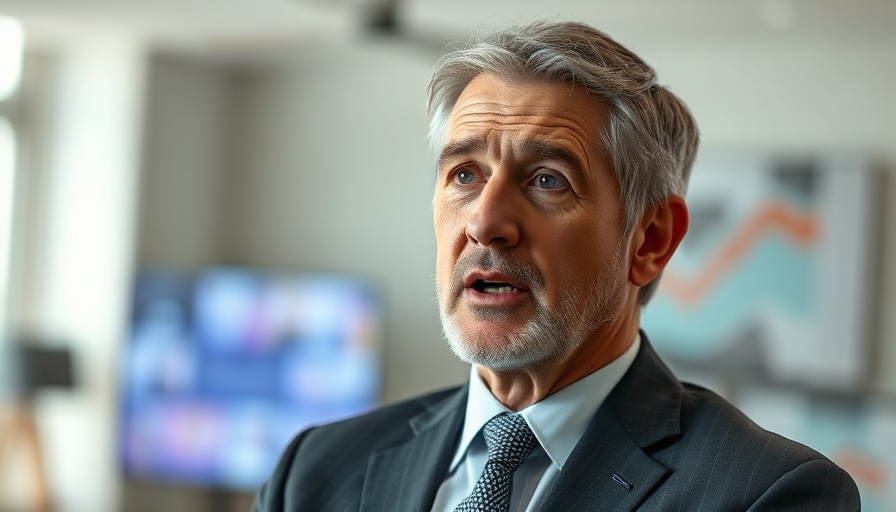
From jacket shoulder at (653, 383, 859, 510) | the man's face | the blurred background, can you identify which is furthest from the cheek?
the blurred background

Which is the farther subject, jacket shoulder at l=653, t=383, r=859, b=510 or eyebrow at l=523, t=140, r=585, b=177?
eyebrow at l=523, t=140, r=585, b=177

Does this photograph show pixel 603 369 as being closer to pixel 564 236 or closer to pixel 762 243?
pixel 564 236

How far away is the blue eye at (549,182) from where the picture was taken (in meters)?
1.57

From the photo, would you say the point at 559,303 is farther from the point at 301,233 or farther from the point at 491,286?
the point at 301,233

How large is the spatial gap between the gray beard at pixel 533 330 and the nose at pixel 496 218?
0.03 m

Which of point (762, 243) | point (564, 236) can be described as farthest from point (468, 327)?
point (762, 243)

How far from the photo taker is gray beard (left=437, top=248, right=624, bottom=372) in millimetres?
1531

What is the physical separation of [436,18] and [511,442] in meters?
4.11

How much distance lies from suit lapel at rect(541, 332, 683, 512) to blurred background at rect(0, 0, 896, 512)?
3.63 m

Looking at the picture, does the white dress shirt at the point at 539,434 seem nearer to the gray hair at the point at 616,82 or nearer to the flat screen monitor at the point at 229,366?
the gray hair at the point at 616,82

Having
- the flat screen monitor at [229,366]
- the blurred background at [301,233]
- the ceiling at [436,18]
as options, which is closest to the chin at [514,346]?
the ceiling at [436,18]

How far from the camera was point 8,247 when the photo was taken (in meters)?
6.57

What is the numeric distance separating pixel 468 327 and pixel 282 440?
15.4ft

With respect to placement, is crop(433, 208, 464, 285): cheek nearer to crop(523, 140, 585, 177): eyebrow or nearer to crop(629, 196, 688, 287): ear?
crop(523, 140, 585, 177): eyebrow
